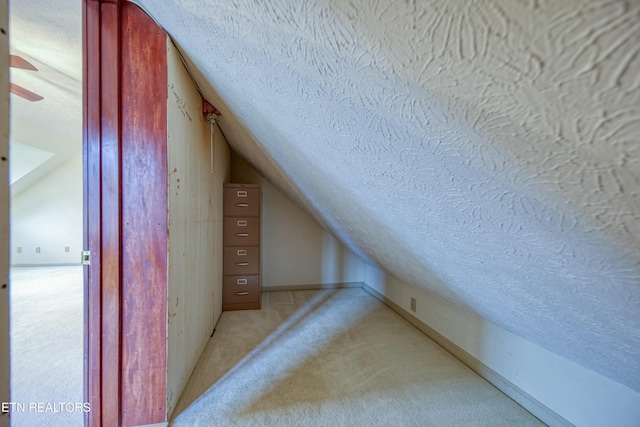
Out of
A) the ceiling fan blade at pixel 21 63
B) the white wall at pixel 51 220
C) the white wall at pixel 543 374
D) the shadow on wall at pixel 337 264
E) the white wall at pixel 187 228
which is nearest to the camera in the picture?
the white wall at pixel 543 374

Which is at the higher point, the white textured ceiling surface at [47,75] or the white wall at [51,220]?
the white textured ceiling surface at [47,75]

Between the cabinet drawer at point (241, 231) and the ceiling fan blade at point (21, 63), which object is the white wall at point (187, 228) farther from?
the ceiling fan blade at point (21, 63)

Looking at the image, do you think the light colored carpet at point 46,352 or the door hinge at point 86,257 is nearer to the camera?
the door hinge at point 86,257

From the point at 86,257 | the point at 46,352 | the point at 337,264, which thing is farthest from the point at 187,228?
the point at 337,264

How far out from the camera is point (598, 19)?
255 mm

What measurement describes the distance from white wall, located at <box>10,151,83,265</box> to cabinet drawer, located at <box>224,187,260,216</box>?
4.33 meters

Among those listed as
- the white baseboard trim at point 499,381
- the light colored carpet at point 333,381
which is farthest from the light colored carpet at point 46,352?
the white baseboard trim at point 499,381

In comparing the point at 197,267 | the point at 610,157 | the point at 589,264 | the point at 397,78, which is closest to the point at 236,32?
the point at 397,78

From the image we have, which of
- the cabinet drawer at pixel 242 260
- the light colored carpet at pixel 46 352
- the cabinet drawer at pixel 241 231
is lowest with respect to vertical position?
the light colored carpet at pixel 46 352

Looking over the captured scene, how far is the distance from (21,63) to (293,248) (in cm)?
287

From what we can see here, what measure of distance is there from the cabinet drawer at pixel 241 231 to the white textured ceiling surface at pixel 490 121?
1780 millimetres

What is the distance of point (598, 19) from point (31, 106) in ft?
15.0

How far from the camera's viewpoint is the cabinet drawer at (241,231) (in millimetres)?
2623

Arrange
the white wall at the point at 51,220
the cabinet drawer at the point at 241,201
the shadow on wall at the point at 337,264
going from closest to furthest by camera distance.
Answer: the cabinet drawer at the point at 241,201 → the shadow on wall at the point at 337,264 → the white wall at the point at 51,220
